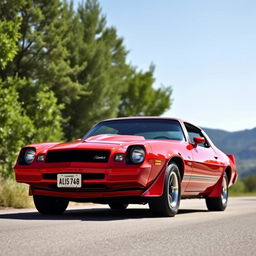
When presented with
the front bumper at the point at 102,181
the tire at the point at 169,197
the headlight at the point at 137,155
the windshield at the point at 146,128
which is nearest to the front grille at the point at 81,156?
the front bumper at the point at 102,181

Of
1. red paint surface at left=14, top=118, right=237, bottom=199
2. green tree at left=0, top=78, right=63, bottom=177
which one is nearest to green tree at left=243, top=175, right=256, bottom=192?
green tree at left=0, top=78, right=63, bottom=177

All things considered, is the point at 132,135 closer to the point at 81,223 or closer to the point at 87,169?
the point at 87,169

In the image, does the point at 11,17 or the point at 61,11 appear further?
the point at 61,11

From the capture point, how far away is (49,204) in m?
9.18

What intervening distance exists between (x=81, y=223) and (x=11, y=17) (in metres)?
25.7

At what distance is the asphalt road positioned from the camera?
16.8 ft

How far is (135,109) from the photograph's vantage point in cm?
5066

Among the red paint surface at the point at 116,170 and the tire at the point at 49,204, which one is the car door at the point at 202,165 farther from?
the tire at the point at 49,204

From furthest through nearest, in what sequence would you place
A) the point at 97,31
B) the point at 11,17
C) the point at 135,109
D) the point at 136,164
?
the point at 135,109 < the point at 97,31 < the point at 11,17 < the point at 136,164

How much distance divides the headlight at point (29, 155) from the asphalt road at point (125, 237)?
0.94 metres

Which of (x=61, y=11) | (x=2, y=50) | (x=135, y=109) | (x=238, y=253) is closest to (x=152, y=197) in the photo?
(x=238, y=253)

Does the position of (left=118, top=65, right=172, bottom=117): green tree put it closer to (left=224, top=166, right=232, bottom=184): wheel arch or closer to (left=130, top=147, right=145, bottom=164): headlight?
(left=224, top=166, right=232, bottom=184): wheel arch

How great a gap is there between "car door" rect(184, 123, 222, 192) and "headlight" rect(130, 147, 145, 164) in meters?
1.58

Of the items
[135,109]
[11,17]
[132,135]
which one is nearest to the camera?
[132,135]
